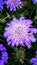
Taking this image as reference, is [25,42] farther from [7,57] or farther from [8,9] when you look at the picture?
[8,9]

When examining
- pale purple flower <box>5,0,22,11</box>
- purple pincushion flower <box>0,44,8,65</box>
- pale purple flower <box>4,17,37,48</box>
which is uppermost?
pale purple flower <box>5,0,22,11</box>

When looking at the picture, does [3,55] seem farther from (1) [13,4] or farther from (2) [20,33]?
(1) [13,4]

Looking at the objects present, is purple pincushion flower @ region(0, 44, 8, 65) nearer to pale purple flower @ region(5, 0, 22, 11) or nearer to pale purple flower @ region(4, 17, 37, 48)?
pale purple flower @ region(4, 17, 37, 48)

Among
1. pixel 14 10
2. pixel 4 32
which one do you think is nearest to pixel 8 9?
pixel 14 10

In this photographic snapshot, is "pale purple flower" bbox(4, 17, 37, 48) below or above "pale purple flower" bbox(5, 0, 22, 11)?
below

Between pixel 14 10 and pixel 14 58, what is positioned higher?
pixel 14 10

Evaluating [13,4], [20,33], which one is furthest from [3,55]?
[13,4]

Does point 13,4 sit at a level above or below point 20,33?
above

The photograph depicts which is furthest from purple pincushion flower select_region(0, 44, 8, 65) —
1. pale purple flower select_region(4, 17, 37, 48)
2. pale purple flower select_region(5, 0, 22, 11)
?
pale purple flower select_region(5, 0, 22, 11)

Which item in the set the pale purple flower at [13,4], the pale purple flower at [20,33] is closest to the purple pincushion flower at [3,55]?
the pale purple flower at [20,33]
